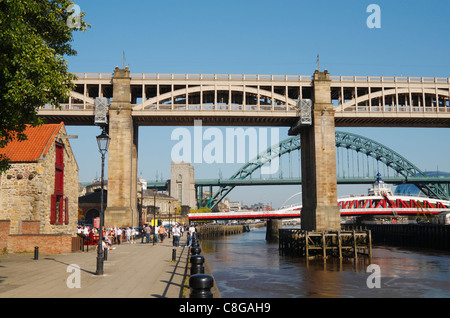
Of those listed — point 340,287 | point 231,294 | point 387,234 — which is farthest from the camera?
point 387,234

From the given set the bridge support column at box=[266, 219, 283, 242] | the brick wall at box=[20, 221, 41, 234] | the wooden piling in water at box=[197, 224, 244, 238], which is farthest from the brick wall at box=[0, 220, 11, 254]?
the wooden piling in water at box=[197, 224, 244, 238]

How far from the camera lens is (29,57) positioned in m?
16.6

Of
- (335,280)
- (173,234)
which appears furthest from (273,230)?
(335,280)

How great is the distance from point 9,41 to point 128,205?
131ft

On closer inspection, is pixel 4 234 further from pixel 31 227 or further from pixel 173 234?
pixel 173 234

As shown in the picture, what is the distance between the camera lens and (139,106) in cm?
5703

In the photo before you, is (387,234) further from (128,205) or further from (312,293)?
(312,293)

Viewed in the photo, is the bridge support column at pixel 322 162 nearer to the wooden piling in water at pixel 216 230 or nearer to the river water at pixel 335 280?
the river water at pixel 335 280

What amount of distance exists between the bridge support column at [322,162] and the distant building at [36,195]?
31.4 m

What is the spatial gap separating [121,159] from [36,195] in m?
22.3

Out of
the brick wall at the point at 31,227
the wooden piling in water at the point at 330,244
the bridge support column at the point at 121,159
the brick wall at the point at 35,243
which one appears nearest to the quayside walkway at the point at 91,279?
the brick wall at the point at 35,243

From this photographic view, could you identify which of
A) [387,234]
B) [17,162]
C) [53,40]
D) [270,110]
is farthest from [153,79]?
[387,234]

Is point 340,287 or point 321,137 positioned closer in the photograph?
point 340,287

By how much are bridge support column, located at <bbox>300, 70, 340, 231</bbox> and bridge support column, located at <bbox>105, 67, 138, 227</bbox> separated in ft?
77.7
